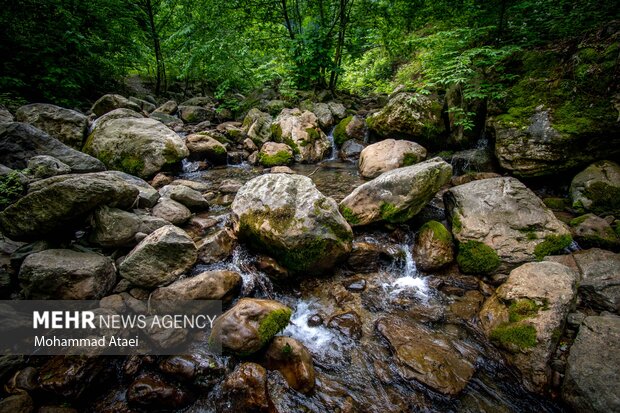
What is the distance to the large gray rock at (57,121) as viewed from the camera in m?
6.07

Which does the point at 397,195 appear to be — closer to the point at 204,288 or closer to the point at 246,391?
the point at 204,288

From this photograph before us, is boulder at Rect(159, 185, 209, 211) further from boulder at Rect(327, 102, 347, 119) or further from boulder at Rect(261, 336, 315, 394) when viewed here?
boulder at Rect(327, 102, 347, 119)

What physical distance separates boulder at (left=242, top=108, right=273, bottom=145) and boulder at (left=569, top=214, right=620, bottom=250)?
329 inches

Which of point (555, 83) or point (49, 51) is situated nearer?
point (555, 83)

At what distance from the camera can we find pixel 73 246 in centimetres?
362

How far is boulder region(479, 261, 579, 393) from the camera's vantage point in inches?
113

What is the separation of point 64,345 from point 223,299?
1.67 meters

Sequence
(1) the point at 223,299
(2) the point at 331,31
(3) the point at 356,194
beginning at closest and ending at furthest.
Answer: (1) the point at 223,299
(3) the point at 356,194
(2) the point at 331,31

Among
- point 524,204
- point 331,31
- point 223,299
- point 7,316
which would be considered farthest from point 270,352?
point 331,31

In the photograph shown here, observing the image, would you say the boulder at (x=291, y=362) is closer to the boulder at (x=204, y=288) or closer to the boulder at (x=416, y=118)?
the boulder at (x=204, y=288)

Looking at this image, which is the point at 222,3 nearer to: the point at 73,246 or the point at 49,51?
the point at 49,51

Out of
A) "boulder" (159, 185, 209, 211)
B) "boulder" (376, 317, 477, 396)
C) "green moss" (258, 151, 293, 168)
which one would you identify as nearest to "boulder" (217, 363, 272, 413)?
"boulder" (376, 317, 477, 396)

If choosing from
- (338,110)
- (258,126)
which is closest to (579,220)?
(338,110)

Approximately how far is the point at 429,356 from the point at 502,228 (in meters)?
2.49
